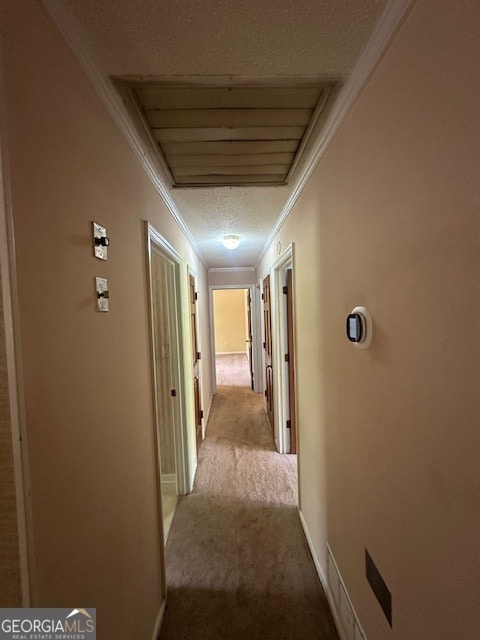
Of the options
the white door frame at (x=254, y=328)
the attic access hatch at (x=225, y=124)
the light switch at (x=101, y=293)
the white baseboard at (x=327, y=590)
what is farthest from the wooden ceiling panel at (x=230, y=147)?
Result: the white door frame at (x=254, y=328)

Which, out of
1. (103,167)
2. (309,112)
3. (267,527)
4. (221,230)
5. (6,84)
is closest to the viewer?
(6,84)

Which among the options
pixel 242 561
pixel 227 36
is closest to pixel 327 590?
pixel 242 561

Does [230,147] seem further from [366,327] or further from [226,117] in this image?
[366,327]

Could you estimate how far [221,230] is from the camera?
2.78m

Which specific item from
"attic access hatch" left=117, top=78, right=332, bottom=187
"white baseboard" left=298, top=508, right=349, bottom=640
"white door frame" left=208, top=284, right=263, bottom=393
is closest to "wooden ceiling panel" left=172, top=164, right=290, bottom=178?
"attic access hatch" left=117, top=78, right=332, bottom=187

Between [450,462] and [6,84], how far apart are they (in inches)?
49.5

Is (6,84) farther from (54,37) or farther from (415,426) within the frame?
(415,426)

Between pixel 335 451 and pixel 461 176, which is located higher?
pixel 461 176

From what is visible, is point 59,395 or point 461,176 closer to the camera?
point 461,176

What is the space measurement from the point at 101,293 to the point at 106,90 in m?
0.72

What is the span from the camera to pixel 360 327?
99 cm

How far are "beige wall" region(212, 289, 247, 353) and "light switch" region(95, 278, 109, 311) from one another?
8.85 meters

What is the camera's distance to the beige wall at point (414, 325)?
0.57 meters

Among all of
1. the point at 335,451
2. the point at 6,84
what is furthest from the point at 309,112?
the point at 335,451
